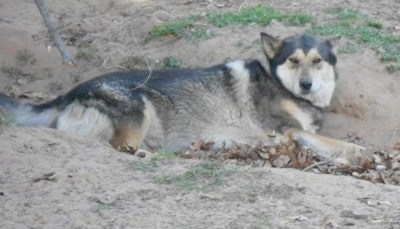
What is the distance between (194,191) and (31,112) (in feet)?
10.7

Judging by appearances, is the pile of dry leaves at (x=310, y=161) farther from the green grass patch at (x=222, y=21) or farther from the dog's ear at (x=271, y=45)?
the green grass patch at (x=222, y=21)

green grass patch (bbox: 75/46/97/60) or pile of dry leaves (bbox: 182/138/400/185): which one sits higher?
green grass patch (bbox: 75/46/97/60)

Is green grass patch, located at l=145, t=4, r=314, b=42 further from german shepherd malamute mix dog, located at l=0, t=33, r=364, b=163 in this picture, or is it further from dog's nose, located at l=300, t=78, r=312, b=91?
dog's nose, located at l=300, t=78, r=312, b=91

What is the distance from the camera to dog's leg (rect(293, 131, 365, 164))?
8.35 m

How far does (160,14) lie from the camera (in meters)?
11.4

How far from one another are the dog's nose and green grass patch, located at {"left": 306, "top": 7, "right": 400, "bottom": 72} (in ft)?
3.76

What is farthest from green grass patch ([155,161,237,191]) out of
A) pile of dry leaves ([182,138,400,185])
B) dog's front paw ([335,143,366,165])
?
dog's front paw ([335,143,366,165])

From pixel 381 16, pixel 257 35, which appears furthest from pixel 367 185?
pixel 381 16

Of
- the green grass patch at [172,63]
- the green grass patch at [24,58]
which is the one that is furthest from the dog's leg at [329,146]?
the green grass patch at [24,58]

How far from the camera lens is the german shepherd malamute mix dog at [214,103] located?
8.69 m

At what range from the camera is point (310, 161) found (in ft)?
25.0

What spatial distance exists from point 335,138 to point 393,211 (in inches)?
150

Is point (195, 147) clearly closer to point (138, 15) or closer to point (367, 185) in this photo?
point (367, 185)

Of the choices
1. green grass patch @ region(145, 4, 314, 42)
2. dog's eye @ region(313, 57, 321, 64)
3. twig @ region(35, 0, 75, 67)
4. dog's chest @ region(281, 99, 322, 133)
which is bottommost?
dog's chest @ region(281, 99, 322, 133)
